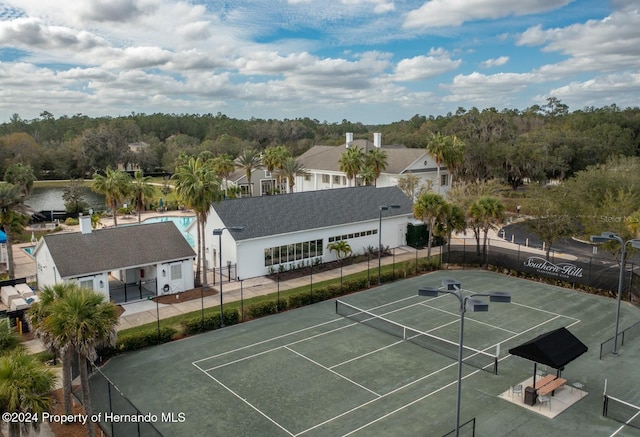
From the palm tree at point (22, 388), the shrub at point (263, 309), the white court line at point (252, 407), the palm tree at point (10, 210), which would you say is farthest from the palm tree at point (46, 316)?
the palm tree at point (10, 210)

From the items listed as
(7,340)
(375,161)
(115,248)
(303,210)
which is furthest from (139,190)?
(7,340)

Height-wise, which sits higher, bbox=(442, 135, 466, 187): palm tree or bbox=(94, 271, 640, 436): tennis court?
bbox=(442, 135, 466, 187): palm tree

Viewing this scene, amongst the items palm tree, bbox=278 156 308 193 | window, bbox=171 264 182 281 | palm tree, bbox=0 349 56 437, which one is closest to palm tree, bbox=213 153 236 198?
palm tree, bbox=278 156 308 193

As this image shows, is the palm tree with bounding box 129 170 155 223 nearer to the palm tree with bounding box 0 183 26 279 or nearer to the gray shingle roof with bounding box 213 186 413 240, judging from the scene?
the palm tree with bounding box 0 183 26 279

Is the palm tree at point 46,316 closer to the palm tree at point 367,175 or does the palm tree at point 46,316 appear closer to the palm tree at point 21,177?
the palm tree at point 367,175

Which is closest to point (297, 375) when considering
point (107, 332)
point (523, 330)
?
point (107, 332)
